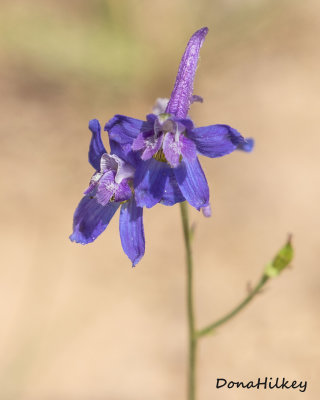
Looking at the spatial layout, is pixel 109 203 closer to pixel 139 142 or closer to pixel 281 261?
pixel 139 142

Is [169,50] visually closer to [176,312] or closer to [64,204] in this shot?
[64,204]

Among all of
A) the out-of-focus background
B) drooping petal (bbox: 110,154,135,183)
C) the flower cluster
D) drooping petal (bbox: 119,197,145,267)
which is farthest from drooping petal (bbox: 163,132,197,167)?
the out-of-focus background

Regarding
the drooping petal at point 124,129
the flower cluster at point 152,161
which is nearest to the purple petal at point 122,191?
the flower cluster at point 152,161

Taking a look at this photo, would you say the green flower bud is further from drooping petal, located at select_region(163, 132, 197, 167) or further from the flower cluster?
drooping petal, located at select_region(163, 132, 197, 167)

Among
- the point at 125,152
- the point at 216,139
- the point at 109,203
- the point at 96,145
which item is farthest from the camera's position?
the point at 109,203

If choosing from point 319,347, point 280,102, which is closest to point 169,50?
point 280,102

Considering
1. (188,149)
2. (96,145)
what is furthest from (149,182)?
(96,145)

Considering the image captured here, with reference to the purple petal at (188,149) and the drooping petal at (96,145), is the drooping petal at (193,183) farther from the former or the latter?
the drooping petal at (96,145)
